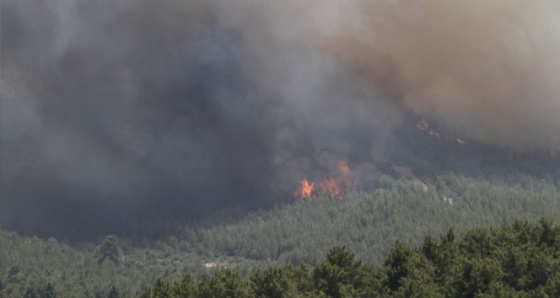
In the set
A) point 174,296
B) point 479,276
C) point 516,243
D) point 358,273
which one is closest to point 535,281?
point 479,276

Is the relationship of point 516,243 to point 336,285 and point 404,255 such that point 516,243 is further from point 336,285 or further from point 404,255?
point 336,285

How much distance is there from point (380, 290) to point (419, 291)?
2554 cm

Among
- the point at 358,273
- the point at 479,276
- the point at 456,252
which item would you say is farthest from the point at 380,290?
the point at 479,276

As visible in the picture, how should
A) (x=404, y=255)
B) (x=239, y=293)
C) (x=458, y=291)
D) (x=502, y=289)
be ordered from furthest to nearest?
(x=404, y=255) < (x=239, y=293) < (x=458, y=291) < (x=502, y=289)

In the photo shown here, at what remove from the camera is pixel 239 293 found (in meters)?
182

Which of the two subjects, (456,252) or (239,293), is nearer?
(239,293)

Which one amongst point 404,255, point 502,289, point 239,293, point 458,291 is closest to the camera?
point 502,289

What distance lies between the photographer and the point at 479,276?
536ft

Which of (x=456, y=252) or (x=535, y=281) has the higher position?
(x=456, y=252)

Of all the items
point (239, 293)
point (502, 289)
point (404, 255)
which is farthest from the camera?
point (404, 255)

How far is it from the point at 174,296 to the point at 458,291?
197 ft

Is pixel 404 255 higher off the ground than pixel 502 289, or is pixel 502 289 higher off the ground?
pixel 404 255

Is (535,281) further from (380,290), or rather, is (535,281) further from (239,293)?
(239,293)

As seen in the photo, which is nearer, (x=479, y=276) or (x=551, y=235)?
(x=479, y=276)
